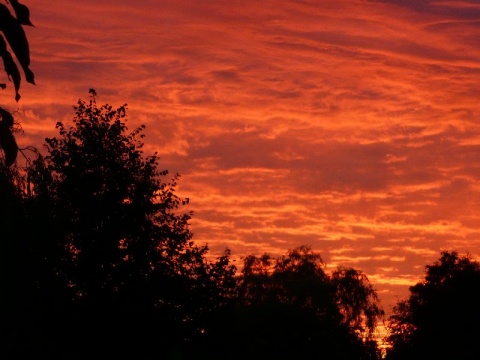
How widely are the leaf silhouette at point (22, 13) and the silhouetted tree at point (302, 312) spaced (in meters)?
47.8

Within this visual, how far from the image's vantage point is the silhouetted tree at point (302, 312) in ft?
233

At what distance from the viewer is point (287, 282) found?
84500mm

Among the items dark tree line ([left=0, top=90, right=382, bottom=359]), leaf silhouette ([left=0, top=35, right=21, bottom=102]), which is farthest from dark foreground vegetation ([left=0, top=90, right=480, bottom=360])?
leaf silhouette ([left=0, top=35, right=21, bottom=102])

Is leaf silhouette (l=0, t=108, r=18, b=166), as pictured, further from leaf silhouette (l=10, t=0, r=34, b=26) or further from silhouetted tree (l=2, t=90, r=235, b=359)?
silhouetted tree (l=2, t=90, r=235, b=359)

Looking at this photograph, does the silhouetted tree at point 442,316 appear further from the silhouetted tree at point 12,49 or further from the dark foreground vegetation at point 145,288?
the silhouetted tree at point 12,49

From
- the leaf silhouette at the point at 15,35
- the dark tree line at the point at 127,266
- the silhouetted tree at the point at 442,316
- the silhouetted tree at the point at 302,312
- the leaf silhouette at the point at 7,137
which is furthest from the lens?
the silhouetted tree at the point at 442,316

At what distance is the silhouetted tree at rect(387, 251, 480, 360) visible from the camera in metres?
78.1

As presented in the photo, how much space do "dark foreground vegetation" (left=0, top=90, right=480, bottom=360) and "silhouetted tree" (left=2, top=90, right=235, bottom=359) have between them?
0.07 m

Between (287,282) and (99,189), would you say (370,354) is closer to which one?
(287,282)

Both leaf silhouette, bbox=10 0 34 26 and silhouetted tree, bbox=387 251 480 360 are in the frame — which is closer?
leaf silhouette, bbox=10 0 34 26

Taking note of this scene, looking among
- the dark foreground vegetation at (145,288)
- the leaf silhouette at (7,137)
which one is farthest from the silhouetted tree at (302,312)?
the leaf silhouette at (7,137)

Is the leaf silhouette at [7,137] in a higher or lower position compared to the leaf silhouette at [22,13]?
lower

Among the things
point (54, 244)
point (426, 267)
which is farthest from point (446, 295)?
point (54, 244)

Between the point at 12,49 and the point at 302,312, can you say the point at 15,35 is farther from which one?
the point at 302,312
